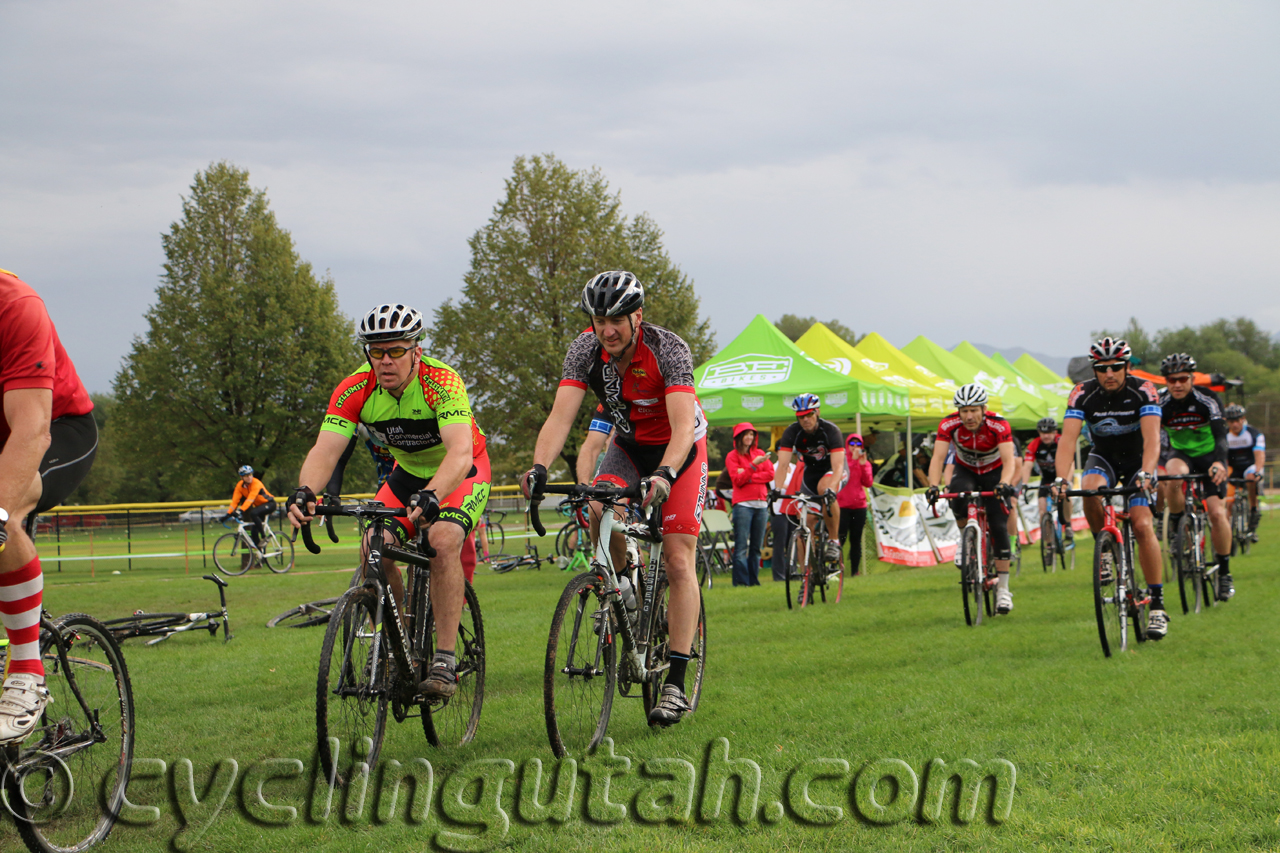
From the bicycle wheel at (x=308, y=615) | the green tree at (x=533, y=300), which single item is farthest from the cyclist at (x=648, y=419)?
the green tree at (x=533, y=300)

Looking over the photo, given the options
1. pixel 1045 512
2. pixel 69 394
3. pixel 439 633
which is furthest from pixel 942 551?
pixel 69 394

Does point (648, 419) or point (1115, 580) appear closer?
point (648, 419)

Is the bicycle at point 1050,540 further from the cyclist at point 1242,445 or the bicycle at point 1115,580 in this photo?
the bicycle at point 1115,580

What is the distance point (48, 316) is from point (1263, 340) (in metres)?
134

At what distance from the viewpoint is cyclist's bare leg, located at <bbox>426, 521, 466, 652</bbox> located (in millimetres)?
4758

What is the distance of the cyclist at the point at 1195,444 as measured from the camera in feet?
31.1

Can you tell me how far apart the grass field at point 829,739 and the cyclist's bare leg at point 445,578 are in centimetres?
61

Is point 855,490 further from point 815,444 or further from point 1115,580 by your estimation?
point 1115,580

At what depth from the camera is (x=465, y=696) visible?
529cm

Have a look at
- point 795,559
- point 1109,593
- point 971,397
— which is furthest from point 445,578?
point 795,559

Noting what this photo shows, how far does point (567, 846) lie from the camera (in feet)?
12.1

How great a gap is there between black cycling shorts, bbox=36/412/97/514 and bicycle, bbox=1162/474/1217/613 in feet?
28.9

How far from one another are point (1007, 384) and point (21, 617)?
24685 mm

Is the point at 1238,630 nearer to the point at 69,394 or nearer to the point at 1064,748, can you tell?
the point at 1064,748
